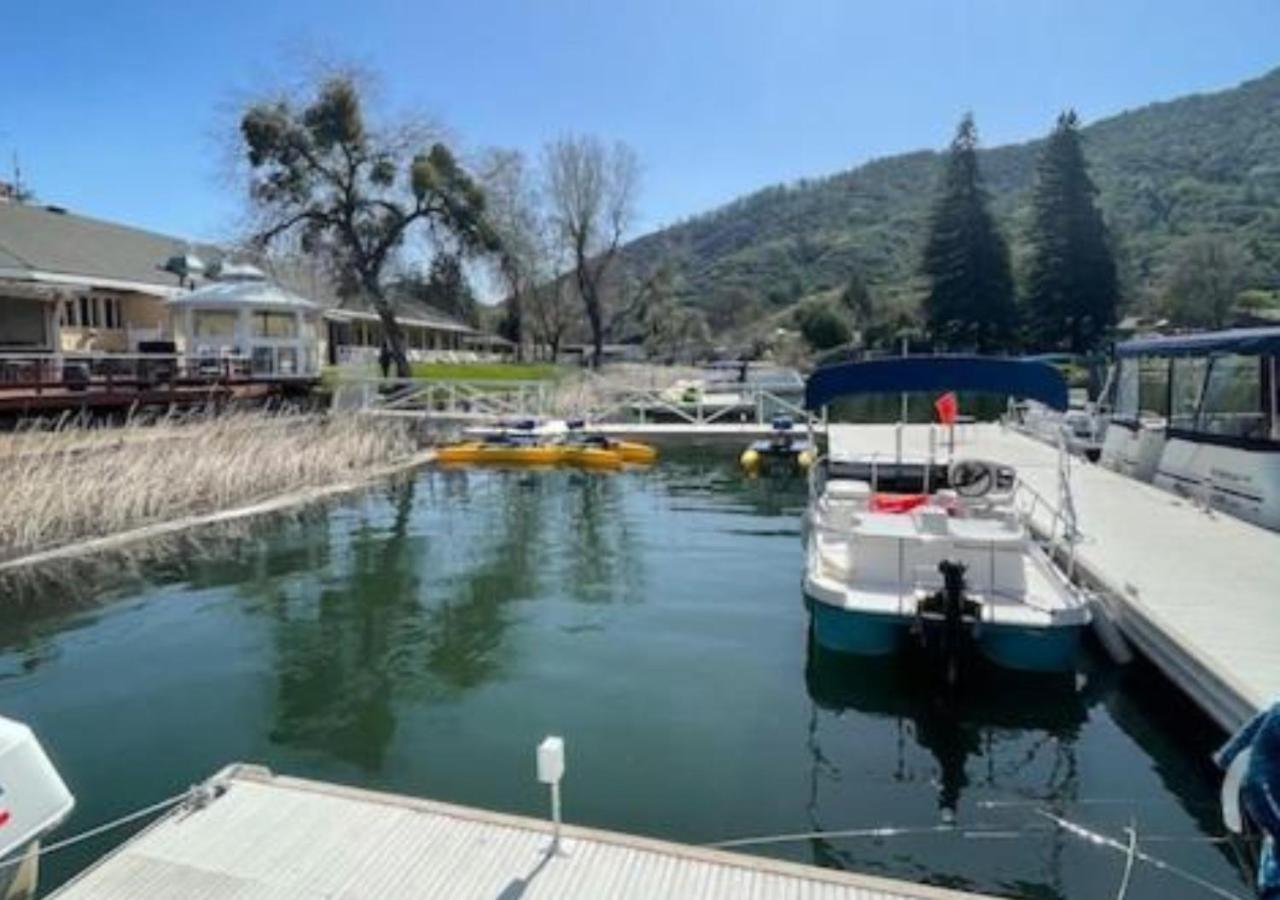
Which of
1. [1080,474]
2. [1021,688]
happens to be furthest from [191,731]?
[1080,474]

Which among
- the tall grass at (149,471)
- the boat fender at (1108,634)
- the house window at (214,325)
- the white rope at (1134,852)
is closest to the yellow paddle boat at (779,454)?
the tall grass at (149,471)

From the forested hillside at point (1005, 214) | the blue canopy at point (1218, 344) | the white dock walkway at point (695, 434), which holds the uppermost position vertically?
the forested hillside at point (1005, 214)

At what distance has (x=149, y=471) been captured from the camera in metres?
15.5

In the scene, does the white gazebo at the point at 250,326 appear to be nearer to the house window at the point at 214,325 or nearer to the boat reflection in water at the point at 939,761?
the house window at the point at 214,325

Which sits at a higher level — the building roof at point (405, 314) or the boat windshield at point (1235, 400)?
the building roof at point (405, 314)

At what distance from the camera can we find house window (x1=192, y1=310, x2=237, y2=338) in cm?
2894

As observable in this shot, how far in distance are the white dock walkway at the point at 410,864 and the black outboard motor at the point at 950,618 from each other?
356 cm

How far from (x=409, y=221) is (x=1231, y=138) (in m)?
113

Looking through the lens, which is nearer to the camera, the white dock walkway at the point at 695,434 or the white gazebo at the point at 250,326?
the white dock walkway at the point at 695,434

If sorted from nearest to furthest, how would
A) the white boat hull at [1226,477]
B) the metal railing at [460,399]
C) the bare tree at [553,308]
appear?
the white boat hull at [1226,477], the metal railing at [460,399], the bare tree at [553,308]

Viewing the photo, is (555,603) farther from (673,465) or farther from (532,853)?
(673,465)

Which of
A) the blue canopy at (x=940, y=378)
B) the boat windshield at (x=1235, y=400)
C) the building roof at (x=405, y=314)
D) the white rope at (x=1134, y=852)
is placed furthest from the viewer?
the building roof at (x=405, y=314)

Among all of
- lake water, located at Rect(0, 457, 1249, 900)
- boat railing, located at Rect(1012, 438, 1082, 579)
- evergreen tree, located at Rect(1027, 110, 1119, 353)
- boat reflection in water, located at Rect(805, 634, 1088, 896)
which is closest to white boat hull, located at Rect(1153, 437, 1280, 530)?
boat railing, located at Rect(1012, 438, 1082, 579)

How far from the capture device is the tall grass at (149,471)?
13.6m
